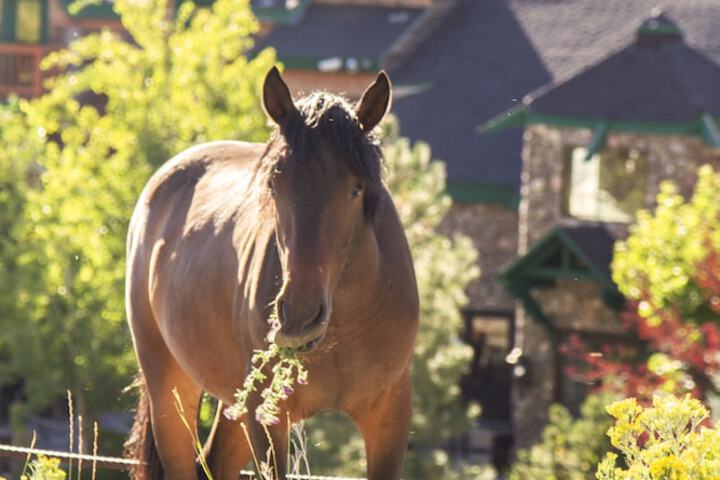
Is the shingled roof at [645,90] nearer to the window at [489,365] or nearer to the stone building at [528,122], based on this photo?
the stone building at [528,122]

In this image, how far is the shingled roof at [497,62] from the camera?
28422mm

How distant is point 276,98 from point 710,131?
1806 cm

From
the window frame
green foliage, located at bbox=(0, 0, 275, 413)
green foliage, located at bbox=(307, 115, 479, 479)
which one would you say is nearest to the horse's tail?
green foliage, located at bbox=(307, 115, 479, 479)

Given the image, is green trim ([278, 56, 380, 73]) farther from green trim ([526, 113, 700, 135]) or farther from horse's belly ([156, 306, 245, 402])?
horse's belly ([156, 306, 245, 402])

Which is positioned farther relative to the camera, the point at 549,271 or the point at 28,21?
the point at 28,21

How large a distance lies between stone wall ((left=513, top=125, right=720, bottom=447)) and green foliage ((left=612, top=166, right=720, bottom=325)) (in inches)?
179

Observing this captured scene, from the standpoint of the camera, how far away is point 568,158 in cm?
2372

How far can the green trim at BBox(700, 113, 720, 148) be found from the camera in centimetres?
2213

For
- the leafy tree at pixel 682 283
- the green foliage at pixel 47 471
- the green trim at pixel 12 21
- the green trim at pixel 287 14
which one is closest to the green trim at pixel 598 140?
the leafy tree at pixel 682 283

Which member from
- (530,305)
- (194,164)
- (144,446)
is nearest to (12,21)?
(530,305)

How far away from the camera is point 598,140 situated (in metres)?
22.8

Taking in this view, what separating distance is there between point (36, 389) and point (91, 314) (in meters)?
1.41

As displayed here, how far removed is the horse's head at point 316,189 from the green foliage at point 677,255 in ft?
41.6

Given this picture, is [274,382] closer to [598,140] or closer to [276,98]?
[276,98]
